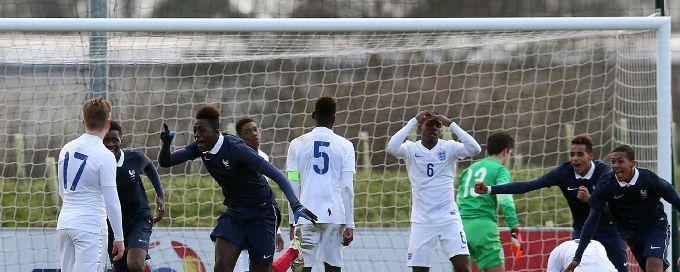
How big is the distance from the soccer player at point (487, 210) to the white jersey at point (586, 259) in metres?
1.65

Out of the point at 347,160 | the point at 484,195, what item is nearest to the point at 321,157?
the point at 347,160

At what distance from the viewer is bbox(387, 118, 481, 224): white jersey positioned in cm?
1102

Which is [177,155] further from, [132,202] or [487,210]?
[487,210]

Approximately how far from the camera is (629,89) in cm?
1253

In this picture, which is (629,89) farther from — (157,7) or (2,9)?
(2,9)

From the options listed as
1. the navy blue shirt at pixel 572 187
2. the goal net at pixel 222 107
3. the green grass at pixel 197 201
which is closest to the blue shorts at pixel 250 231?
the navy blue shirt at pixel 572 187

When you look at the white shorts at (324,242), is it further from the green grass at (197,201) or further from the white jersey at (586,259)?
the green grass at (197,201)

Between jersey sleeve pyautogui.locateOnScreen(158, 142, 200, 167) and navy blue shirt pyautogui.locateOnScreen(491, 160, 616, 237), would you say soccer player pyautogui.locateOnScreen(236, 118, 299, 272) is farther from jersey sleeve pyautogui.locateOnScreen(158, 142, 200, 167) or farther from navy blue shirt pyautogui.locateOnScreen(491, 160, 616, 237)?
navy blue shirt pyautogui.locateOnScreen(491, 160, 616, 237)

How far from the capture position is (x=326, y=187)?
10.5m

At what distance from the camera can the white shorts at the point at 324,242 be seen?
10570mm

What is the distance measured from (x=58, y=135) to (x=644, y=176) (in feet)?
22.5

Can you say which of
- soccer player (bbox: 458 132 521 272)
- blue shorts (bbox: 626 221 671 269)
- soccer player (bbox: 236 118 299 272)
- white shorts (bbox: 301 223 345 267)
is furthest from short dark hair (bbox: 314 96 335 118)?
blue shorts (bbox: 626 221 671 269)

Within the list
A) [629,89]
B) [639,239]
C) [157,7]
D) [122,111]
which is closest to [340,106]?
[157,7]

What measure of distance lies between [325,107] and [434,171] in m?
1.30
